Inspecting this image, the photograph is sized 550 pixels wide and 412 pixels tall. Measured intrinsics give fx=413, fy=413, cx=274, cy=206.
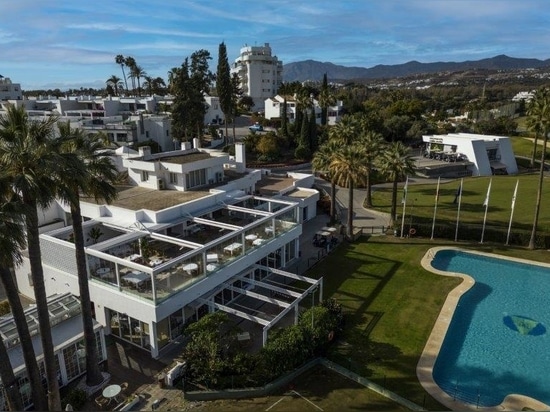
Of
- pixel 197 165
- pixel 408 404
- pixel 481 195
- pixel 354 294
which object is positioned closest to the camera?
pixel 408 404

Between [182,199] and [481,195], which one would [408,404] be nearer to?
[182,199]

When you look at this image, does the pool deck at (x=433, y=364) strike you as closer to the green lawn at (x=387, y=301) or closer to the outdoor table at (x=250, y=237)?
the green lawn at (x=387, y=301)

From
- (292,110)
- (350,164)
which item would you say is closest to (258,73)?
(292,110)

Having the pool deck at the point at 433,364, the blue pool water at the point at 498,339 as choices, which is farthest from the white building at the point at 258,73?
the pool deck at the point at 433,364

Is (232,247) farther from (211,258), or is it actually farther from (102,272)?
(102,272)

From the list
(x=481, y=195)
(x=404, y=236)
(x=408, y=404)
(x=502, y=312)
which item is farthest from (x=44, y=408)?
(x=481, y=195)

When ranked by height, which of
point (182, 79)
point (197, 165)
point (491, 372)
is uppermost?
point (182, 79)

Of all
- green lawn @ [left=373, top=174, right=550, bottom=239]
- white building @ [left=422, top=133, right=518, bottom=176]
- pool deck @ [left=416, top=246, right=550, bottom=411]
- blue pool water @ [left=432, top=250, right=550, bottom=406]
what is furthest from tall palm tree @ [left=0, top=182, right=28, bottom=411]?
white building @ [left=422, top=133, right=518, bottom=176]
